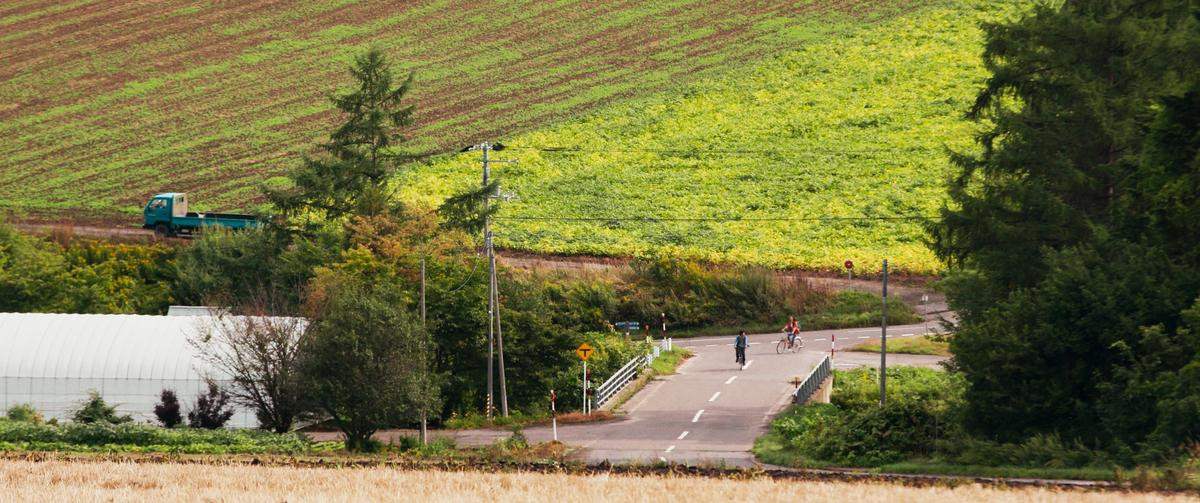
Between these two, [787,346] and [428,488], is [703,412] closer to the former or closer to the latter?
[787,346]

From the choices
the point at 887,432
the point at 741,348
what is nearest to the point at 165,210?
the point at 741,348

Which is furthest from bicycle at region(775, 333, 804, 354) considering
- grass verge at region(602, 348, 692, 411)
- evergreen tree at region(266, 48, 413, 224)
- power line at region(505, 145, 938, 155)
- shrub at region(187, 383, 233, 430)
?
power line at region(505, 145, 938, 155)

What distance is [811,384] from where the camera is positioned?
52781 millimetres

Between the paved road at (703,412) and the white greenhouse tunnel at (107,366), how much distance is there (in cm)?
906

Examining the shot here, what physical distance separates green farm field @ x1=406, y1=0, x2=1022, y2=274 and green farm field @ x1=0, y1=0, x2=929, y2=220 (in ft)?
9.34

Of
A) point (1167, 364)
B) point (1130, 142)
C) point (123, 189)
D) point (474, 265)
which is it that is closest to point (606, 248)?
point (474, 265)

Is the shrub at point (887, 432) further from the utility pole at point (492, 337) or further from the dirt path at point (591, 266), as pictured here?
the dirt path at point (591, 266)

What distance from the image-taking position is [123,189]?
8706 cm

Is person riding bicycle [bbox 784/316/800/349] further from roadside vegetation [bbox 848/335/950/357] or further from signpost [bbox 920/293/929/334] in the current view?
signpost [bbox 920/293/929/334]

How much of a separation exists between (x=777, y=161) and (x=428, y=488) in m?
65.2

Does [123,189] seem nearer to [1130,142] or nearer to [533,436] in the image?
[533,436]

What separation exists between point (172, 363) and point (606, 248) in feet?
102

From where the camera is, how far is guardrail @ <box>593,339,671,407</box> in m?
53.3

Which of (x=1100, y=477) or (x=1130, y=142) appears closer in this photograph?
(x=1100, y=477)
